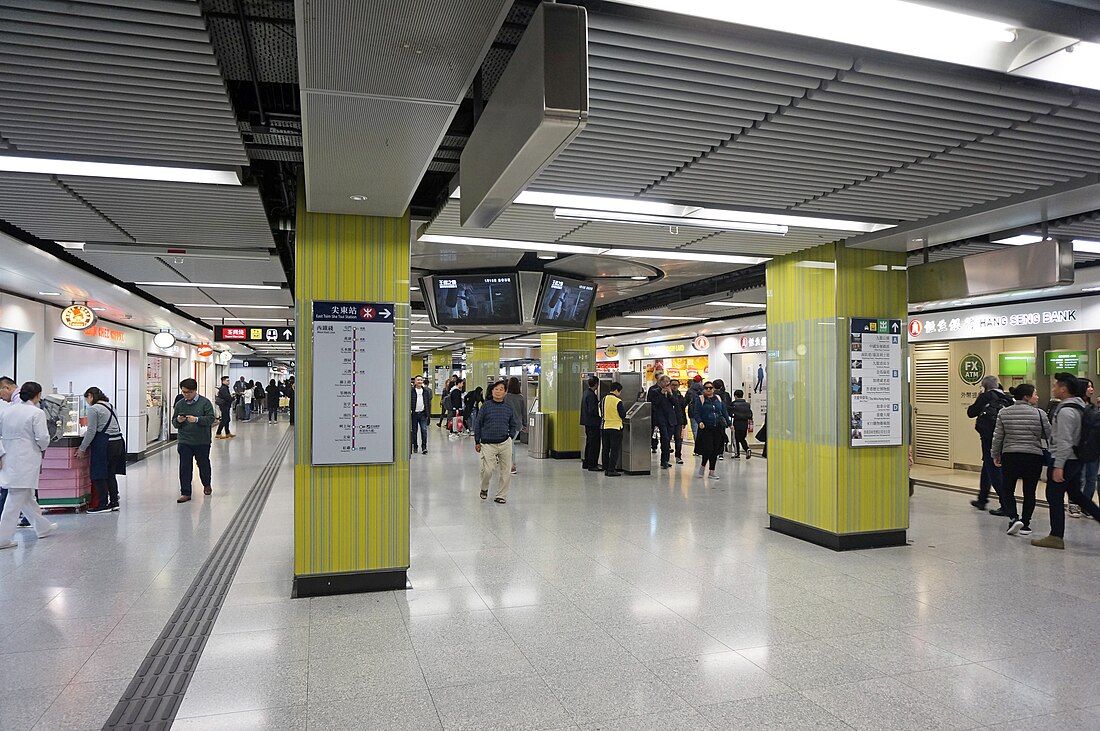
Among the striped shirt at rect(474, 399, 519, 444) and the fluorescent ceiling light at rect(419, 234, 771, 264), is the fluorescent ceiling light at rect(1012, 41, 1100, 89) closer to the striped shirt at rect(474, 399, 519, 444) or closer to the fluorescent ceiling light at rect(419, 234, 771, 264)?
the fluorescent ceiling light at rect(419, 234, 771, 264)

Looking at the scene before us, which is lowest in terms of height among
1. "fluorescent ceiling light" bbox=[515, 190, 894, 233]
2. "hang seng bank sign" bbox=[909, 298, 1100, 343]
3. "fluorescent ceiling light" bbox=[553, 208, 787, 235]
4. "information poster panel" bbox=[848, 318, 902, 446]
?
"information poster panel" bbox=[848, 318, 902, 446]

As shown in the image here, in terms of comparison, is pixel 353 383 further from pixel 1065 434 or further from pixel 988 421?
pixel 988 421

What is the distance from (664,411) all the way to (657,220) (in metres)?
7.27

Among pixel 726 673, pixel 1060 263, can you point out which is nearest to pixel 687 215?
pixel 1060 263

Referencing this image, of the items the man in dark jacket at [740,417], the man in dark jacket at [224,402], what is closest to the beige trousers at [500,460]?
the man in dark jacket at [740,417]

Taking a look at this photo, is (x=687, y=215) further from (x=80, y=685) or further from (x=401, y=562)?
(x=80, y=685)

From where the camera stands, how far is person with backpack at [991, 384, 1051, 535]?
6793 mm

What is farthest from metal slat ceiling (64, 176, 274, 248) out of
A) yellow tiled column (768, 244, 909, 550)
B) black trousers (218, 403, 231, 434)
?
black trousers (218, 403, 231, 434)

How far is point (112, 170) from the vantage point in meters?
4.08

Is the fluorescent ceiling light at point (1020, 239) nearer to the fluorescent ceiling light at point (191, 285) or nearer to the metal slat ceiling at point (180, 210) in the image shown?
the metal slat ceiling at point (180, 210)

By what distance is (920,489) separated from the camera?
1027cm

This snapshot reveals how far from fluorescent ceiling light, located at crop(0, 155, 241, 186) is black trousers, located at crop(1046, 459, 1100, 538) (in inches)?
292

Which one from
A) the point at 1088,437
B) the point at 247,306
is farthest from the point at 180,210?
the point at 1088,437

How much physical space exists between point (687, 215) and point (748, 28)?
251cm
